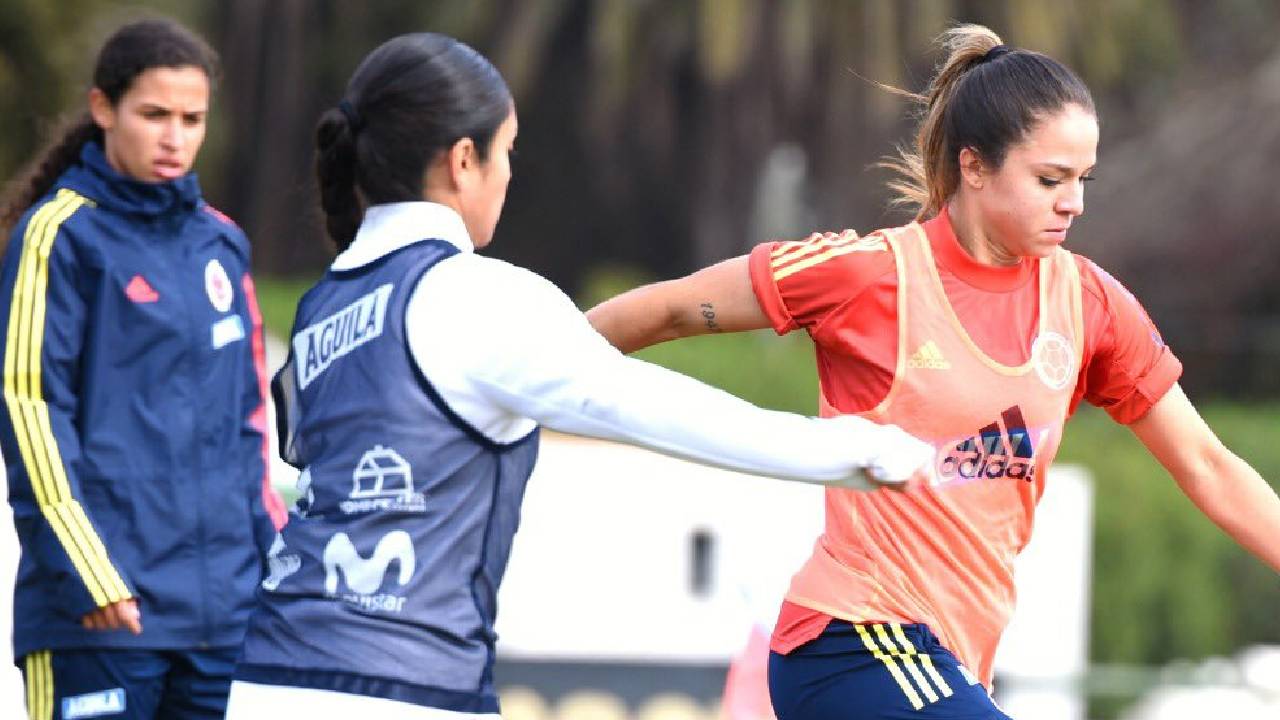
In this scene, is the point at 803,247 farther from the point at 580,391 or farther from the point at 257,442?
the point at 257,442

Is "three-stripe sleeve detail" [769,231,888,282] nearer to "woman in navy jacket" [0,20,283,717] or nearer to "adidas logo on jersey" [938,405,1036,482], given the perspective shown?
"adidas logo on jersey" [938,405,1036,482]

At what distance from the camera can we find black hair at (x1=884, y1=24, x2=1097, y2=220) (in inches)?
159

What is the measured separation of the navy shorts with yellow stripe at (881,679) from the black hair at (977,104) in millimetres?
864

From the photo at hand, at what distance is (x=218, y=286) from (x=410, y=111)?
1616 millimetres

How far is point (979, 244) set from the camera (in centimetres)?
416

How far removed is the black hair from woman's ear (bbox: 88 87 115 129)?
171 cm

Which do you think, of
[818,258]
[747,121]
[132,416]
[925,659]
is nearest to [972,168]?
→ [818,258]

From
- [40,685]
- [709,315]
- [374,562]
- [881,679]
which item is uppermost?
[709,315]

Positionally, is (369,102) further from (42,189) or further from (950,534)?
(42,189)

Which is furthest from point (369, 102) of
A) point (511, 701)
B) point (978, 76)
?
point (511, 701)

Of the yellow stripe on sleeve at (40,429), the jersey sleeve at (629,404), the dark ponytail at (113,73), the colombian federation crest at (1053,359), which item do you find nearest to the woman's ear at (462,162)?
the jersey sleeve at (629,404)

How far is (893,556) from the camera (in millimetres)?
4055

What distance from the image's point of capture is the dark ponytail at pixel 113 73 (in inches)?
190

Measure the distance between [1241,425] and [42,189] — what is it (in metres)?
11.2
